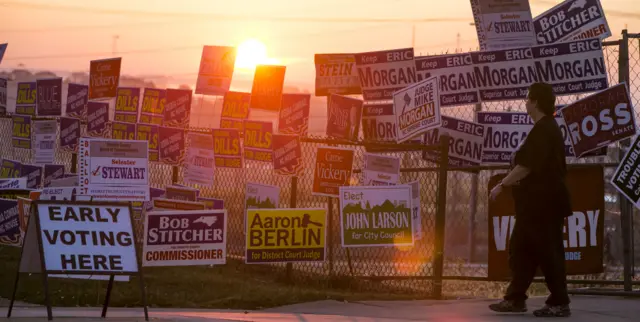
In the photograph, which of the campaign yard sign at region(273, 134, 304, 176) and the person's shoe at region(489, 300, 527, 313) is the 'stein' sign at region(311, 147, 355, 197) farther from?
the person's shoe at region(489, 300, 527, 313)

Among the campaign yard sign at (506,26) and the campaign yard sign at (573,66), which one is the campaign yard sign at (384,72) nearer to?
the campaign yard sign at (506,26)

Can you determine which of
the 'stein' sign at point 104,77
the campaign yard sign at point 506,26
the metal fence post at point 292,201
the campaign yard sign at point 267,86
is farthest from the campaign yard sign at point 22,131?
the campaign yard sign at point 506,26

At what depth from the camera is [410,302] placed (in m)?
11.0

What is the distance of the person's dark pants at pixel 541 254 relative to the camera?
920 cm

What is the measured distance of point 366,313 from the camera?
9.91 metres

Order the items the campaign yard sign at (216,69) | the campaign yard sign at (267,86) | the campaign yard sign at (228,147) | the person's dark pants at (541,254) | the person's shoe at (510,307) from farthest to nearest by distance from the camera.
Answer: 1. the campaign yard sign at (216,69)
2. the campaign yard sign at (228,147)
3. the campaign yard sign at (267,86)
4. the person's shoe at (510,307)
5. the person's dark pants at (541,254)

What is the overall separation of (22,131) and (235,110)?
17.0 ft

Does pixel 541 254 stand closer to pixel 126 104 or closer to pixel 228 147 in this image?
pixel 228 147

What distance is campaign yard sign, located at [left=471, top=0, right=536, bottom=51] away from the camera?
12836mm

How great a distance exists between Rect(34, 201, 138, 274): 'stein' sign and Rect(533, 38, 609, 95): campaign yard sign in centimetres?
560

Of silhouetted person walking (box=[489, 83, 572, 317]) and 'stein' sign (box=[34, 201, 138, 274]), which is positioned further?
silhouetted person walking (box=[489, 83, 572, 317])

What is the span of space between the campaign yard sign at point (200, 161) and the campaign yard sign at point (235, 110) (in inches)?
27.2

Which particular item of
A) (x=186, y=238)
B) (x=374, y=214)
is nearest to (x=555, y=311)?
(x=374, y=214)

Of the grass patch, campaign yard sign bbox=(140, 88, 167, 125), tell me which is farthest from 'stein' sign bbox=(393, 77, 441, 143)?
campaign yard sign bbox=(140, 88, 167, 125)
